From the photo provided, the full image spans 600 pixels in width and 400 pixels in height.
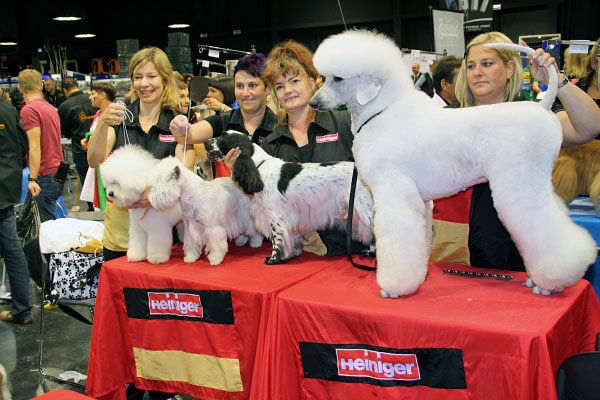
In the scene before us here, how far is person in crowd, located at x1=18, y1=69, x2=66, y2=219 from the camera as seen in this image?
213 inches

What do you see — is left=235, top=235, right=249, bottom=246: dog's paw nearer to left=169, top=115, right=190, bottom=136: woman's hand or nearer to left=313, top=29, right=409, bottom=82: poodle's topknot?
left=169, top=115, right=190, bottom=136: woman's hand

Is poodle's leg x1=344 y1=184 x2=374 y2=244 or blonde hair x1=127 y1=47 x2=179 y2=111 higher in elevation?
blonde hair x1=127 y1=47 x2=179 y2=111

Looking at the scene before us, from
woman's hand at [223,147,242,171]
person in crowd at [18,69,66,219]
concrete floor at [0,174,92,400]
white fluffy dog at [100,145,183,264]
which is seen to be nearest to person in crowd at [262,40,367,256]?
woman's hand at [223,147,242,171]

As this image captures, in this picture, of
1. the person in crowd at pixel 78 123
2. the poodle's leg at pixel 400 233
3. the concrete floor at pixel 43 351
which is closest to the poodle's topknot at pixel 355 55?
the poodle's leg at pixel 400 233

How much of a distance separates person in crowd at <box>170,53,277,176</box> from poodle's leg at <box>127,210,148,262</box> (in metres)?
0.46

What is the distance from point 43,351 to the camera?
13.3 ft

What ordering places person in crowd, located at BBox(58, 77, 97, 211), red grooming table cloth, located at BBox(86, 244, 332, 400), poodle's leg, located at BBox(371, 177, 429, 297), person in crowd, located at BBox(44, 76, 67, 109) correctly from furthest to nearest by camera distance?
1. person in crowd, located at BBox(44, 76, 67, 109)
2. person in crowd, located at BBox(58, 77, 97, 211)
3. red grooming table cloth, located at BBox(86, 244, 332, 400)
4. poodle's leg, located at BBox(371, 177, 429, 297)

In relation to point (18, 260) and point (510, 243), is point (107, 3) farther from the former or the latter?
point (510, 243)

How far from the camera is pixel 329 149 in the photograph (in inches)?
98.0

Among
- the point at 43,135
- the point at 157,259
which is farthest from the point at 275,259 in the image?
the point at 43,135

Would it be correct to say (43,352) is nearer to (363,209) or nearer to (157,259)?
(157,259)

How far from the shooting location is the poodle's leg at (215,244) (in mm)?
2357

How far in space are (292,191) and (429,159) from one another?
0.68 m

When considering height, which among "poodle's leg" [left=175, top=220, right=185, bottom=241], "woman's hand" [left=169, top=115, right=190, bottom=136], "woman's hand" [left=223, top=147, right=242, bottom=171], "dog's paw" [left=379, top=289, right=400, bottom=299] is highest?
"woman's hand" [left=169, top=115, right=190, bottom=136]
